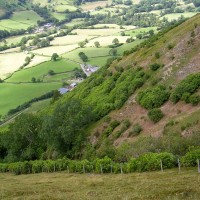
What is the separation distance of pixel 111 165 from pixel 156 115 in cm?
1596

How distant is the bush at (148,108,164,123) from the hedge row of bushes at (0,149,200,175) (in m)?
14.1

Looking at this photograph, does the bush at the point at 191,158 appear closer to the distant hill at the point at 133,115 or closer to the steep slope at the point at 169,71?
the distant hill at the point at 133,115

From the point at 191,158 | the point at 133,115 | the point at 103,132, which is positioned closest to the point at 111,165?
the point at 191,158

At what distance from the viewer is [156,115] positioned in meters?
69.8

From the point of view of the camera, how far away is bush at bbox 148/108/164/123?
69.6 metres

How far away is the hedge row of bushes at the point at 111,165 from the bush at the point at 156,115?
14.1 metres

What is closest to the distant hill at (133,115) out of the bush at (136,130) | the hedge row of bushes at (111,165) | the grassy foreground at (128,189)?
the bush at (136,130)

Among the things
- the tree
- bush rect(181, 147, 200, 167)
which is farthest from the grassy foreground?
the tree

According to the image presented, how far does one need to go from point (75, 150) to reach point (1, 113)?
418 feet

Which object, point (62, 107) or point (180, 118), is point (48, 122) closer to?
point (62, 107)

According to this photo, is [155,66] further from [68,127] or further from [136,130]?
[68,127]

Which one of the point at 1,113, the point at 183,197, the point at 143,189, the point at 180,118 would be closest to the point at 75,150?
the point at 180,118

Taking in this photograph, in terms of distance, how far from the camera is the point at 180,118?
64.1 meters

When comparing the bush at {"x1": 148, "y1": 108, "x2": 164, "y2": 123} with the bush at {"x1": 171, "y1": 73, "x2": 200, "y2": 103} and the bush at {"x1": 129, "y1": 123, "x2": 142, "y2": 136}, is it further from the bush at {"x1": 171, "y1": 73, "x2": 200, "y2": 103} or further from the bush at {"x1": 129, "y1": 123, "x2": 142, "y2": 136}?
the bush at {"x1": 171, "y1": 73, "x2": 200, "y2": 103}
